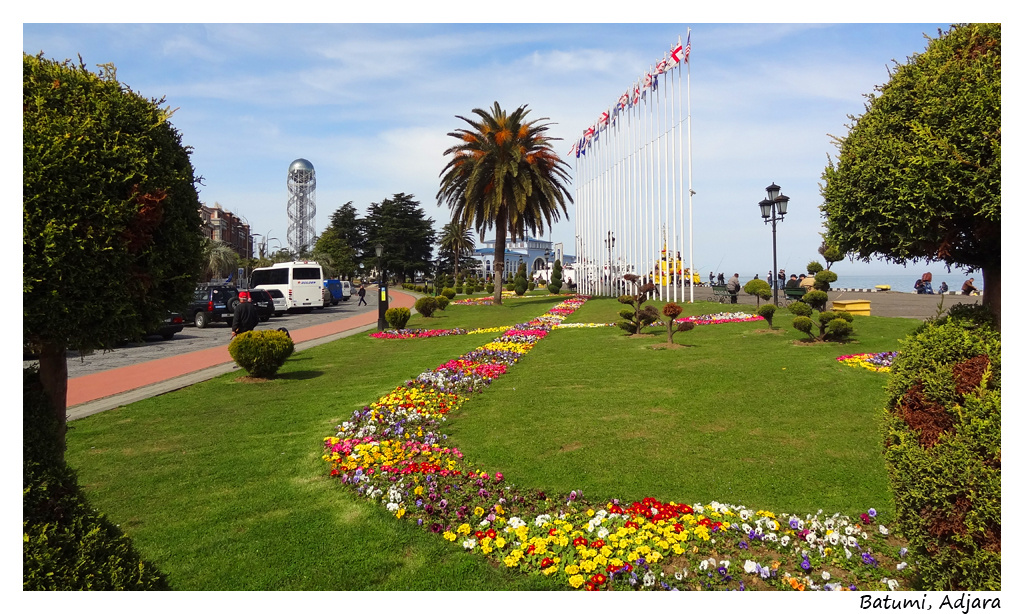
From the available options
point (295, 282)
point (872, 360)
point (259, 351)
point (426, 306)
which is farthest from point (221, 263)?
point (872, 360)

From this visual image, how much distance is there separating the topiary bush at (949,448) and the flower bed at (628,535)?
0.77 m

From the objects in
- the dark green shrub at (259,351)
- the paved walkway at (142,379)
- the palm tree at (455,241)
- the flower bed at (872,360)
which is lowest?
the paved walkway at (142,379)

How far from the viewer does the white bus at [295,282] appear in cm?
3095

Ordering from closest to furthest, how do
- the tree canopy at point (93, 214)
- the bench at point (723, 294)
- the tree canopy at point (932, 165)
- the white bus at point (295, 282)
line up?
the tree canopy at point (93, 214) → the tree canopy at point (932, 165) → the bench at point (723, 294) → the white bus at point (295, 282)

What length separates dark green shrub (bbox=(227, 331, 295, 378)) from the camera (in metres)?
10.7

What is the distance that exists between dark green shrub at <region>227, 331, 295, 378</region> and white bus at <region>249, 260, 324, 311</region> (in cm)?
2046

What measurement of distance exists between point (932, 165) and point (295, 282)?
31.1 meters

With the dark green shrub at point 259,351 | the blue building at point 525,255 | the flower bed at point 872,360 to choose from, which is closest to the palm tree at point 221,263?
the dark green shrub at point 259,351

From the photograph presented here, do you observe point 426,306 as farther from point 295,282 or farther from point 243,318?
point 243,318

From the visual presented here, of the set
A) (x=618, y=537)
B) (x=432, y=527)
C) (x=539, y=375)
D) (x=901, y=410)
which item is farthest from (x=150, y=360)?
(x=901, y=410)

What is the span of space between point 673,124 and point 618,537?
25.0 meters

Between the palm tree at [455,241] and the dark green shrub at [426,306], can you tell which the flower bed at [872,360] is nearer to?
the dark green shrub at [426,306]

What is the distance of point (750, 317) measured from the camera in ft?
59.8
